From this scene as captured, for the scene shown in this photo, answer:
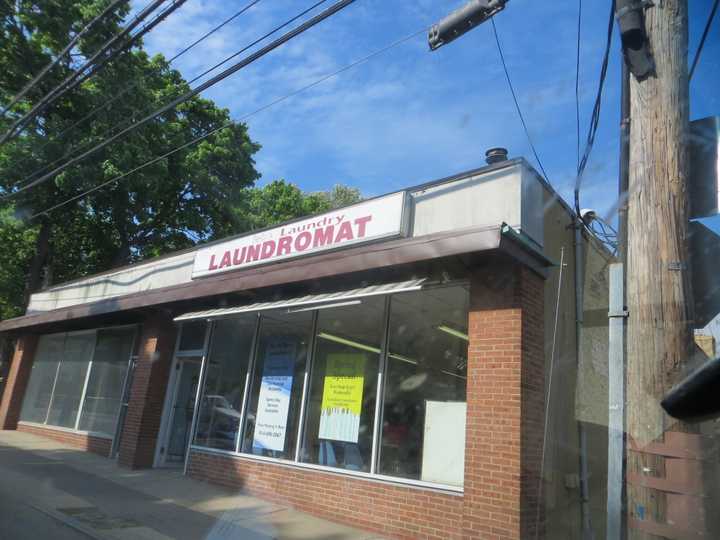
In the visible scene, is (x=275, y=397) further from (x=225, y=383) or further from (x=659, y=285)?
(x=659, y=285)

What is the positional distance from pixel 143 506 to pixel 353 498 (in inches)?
116

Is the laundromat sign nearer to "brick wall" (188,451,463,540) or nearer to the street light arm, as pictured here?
the street light arm

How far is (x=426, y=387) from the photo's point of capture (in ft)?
25.0

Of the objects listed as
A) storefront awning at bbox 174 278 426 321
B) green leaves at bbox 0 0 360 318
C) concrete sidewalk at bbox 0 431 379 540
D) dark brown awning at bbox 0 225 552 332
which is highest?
green leaves at bbox 0 0 360 318

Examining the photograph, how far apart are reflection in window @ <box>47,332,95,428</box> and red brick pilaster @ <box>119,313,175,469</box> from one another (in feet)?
11.3

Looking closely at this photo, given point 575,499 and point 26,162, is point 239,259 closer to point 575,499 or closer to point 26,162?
point 575,499

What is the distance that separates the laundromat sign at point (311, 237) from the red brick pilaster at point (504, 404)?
1.71 metres

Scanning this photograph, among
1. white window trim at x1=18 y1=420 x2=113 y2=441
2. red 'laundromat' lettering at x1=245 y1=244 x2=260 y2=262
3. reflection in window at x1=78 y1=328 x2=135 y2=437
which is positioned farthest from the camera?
reflection in window at x1=78 y1=328 x2=135 y2=437

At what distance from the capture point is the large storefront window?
1363cm

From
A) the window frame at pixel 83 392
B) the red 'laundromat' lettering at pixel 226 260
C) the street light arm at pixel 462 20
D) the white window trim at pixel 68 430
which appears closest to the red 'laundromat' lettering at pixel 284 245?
the red 'laundromat' lettering at pixel 226 260

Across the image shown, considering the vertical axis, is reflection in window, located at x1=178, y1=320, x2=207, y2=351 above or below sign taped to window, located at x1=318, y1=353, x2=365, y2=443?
above

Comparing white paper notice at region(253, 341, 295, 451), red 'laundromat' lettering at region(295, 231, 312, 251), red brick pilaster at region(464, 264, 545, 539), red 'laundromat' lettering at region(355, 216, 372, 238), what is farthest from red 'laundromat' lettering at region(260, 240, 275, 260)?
red brick pilaster at region(464, 264, 545, 539)

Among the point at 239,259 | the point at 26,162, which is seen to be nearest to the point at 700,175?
the point at 239,259

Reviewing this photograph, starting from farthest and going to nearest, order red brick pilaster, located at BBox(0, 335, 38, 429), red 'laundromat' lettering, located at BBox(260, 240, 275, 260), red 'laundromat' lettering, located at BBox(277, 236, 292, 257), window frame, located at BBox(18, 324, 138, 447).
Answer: red brick pilaster, located at BBox(0, 335, 38, 429) < window frame, located at BBox(18, 324, 138, 447) < red 'laundromat' lettering, located at BBox(260, 240, 275, 260) < red 'laundromat' lettering, located at BBox(277, 236, 292, 257)
